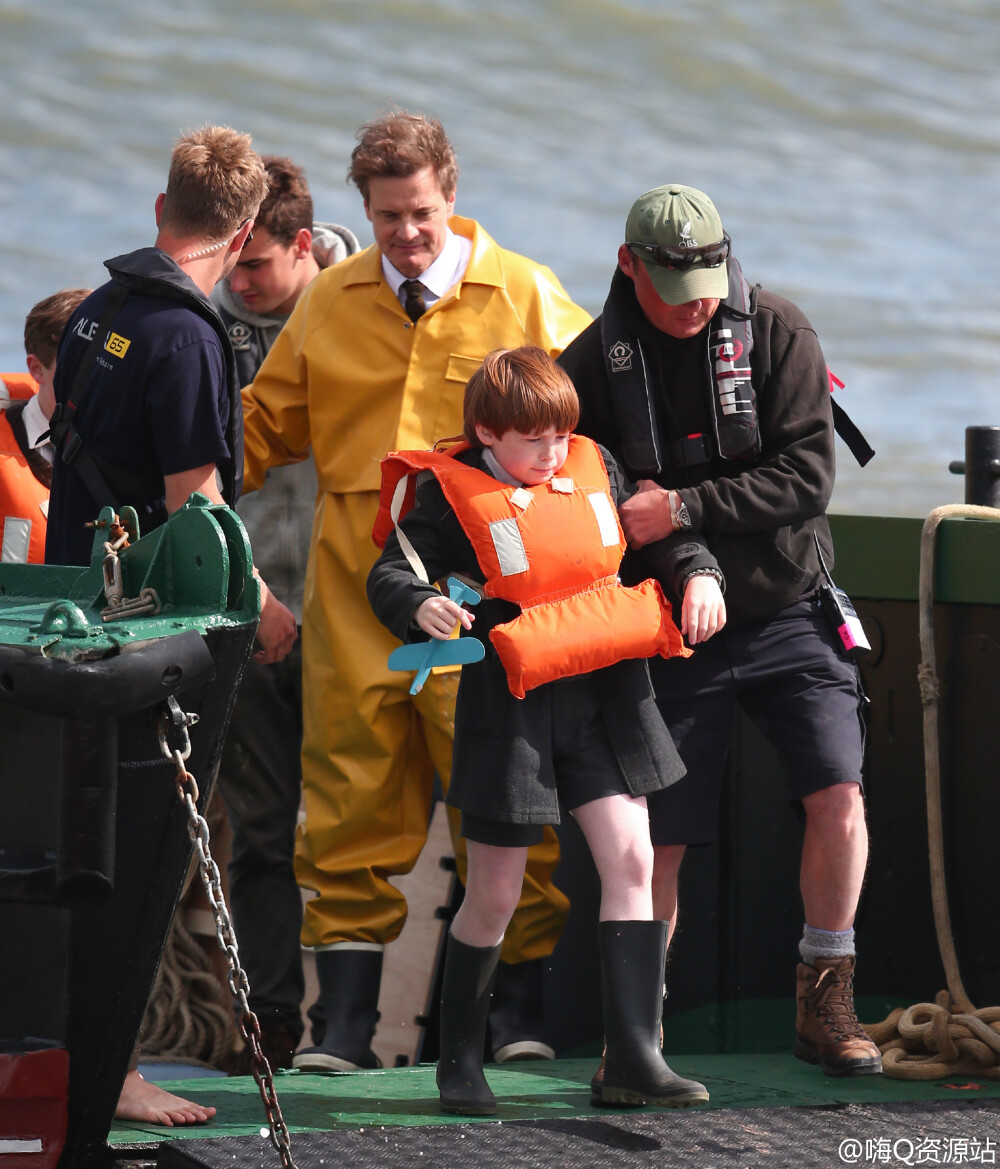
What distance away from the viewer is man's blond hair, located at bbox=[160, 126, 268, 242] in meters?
3.61

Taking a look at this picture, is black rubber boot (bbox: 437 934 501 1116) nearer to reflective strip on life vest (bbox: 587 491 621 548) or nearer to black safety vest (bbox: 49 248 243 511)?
reflective strip on life vest (bbox: 587 491 621 548)

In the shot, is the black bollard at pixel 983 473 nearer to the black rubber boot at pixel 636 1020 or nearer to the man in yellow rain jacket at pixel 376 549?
the man in yellow rain jacket at pixel 376 549

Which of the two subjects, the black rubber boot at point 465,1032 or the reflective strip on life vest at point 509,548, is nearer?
the reflective strip on life vest at point 509,548

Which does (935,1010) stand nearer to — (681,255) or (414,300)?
(681,255)

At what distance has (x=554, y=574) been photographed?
3355 mm

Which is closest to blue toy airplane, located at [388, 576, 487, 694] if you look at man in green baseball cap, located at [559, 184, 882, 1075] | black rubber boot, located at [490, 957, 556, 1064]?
man in green baseball cap, located at [559, 184, 882, 1075]

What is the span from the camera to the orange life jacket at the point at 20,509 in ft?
13.9

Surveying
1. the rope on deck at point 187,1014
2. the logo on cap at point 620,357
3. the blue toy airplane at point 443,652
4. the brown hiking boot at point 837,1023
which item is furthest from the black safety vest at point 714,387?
the rope on deck at point 187,1014

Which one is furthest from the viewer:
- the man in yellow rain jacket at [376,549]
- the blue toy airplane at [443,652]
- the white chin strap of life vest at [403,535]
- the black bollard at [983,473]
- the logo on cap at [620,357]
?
the black bollard at [983,473]

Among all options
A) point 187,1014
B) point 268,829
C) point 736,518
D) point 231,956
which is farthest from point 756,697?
point 187,1014

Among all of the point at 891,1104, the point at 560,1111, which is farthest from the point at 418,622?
the point at 891,1104

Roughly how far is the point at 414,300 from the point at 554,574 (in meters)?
1.14

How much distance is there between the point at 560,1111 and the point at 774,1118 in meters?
0.41

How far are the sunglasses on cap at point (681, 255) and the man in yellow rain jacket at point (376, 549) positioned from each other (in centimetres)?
69
